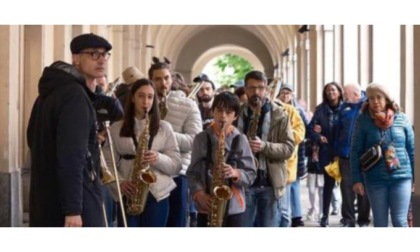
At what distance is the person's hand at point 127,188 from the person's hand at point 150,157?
211 mm

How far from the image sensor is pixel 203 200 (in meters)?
7.60

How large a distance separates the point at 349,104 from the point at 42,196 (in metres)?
6.83

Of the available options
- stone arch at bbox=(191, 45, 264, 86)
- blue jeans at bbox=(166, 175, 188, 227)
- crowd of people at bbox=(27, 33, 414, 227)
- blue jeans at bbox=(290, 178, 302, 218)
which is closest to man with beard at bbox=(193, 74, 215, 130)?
blue jeans at bbox=(290, 178, 302, 218)

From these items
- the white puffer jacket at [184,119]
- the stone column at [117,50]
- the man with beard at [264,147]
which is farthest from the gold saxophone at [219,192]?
the stone column at [117,50]

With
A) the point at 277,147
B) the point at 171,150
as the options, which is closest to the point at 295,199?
the point at 277,147

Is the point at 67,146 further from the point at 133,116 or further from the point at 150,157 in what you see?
the point at 133,116

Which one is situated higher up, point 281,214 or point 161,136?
point 161,136

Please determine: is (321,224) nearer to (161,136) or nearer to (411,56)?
(411,56)

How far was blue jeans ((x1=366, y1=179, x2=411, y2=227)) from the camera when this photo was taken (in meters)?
8.36

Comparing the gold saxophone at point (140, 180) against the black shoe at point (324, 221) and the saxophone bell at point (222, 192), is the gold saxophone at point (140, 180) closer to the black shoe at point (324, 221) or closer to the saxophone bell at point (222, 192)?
the saxophone bell at point (222, 192)

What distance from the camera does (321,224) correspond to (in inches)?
488

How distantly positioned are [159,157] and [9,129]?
4.12 m
